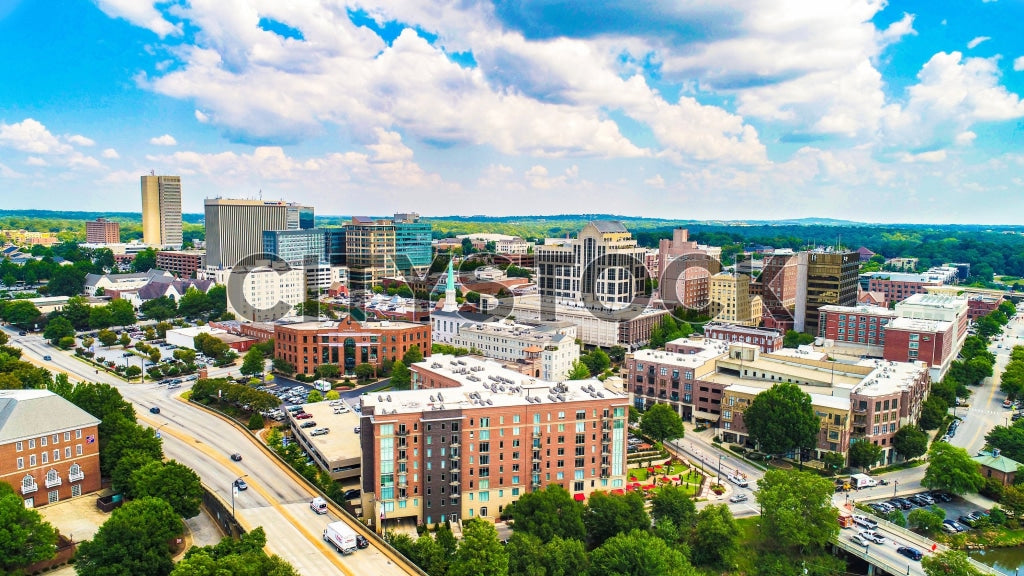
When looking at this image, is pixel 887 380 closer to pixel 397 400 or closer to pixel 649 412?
pixel 649 412

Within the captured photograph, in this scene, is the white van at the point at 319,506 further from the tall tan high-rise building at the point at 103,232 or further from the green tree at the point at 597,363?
the tall tan high-rise building at the point at 103,232

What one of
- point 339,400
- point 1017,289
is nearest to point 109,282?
point 339,400

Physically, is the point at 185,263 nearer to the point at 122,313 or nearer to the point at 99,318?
the point at 122,313

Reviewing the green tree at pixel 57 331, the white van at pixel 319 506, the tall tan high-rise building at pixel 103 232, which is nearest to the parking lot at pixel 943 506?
the white van at pixel 319 506

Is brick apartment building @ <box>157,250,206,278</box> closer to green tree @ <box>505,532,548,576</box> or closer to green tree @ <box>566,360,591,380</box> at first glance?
green tree @ <box>566,360,591,380</box>

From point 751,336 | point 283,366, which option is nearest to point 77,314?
point 283,366

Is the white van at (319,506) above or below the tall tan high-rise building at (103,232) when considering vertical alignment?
below
